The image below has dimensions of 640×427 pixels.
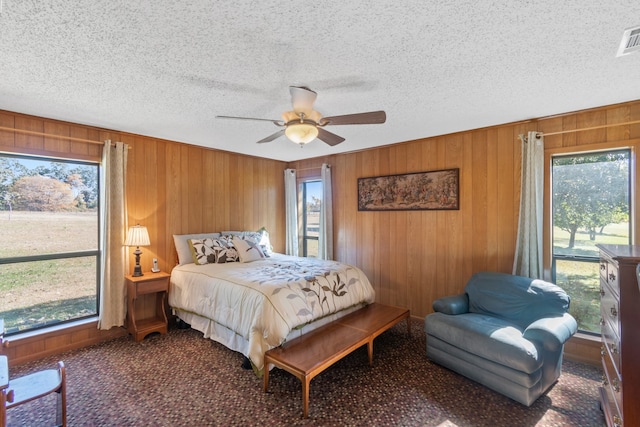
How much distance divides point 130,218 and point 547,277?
486cm

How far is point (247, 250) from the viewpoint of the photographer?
13.4 feet

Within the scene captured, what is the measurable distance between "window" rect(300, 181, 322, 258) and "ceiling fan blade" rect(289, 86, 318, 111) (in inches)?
120

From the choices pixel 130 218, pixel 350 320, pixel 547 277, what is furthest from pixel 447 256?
pixel 130 218

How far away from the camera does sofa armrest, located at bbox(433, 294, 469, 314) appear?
113 inches

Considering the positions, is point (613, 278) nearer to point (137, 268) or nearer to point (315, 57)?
point (315, 57)

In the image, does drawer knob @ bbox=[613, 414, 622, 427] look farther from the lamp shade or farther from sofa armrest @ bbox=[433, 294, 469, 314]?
the lamp shade

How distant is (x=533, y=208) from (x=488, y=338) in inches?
59.9

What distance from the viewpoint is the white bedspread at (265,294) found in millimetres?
2512

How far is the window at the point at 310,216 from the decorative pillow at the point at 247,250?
138 cm

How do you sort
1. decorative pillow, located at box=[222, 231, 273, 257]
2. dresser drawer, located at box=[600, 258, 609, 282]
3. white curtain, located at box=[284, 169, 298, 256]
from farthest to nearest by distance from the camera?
1. white curtain, located at box=[284, 169, 298, 256]
2. decorative pillow, located at box=[222, 231, 273, 257]
3. dresser drawer, located at box=[600, 258, 609, 282]

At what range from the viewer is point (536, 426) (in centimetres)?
198

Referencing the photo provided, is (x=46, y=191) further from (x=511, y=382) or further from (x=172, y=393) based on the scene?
(x=511, y=382)

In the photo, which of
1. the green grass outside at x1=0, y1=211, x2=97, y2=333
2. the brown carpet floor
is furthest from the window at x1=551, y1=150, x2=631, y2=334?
the green grass outside at x1=0, y1=211, x2=97, y2=333

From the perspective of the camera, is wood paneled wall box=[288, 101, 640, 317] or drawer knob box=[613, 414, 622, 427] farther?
wood paneled wall box=[288, 101, 640, 317]
